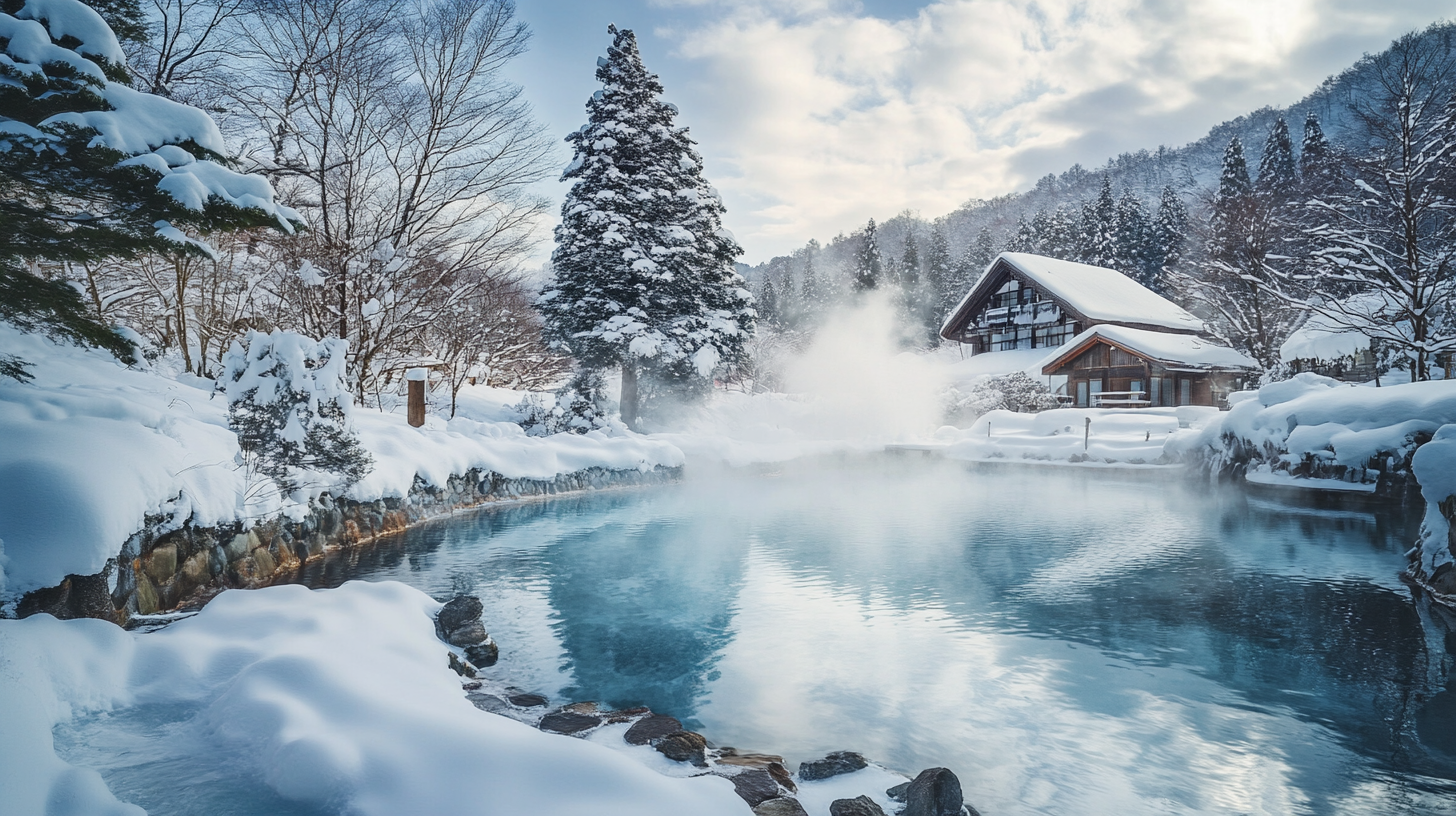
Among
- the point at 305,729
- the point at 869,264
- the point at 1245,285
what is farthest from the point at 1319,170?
the point at 869,264

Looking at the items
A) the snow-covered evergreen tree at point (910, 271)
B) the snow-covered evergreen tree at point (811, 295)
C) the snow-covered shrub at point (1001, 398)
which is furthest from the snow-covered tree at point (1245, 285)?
the snow-covered evergreen tree at point (811, 295)

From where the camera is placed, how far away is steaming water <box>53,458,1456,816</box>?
157 inches

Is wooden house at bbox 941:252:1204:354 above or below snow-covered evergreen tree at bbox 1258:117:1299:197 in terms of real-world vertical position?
below

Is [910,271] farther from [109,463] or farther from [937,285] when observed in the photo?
[109,463]

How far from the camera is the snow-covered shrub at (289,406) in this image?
23.2 feet

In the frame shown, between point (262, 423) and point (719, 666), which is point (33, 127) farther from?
point (719, 666)

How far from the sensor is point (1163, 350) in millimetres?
26016

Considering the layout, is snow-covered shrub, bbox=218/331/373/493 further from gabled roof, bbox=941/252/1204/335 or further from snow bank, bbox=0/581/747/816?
gabled roof, bbox=941/252/1204/335

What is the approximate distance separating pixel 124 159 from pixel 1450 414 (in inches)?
563

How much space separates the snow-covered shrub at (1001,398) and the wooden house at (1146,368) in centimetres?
159

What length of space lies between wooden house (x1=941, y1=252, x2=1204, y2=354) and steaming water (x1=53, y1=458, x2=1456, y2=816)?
73.0 feet

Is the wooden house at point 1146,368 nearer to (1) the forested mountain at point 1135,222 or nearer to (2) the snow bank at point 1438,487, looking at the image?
(1) the forested mountain at point 1135,222

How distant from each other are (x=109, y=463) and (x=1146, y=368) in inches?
1227

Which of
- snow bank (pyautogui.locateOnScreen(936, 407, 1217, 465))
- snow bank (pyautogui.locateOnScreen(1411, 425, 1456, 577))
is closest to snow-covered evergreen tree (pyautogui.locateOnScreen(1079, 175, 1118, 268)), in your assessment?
snow bank (pyautogui.locateOnScreen(936, 407, 1217, 465))
